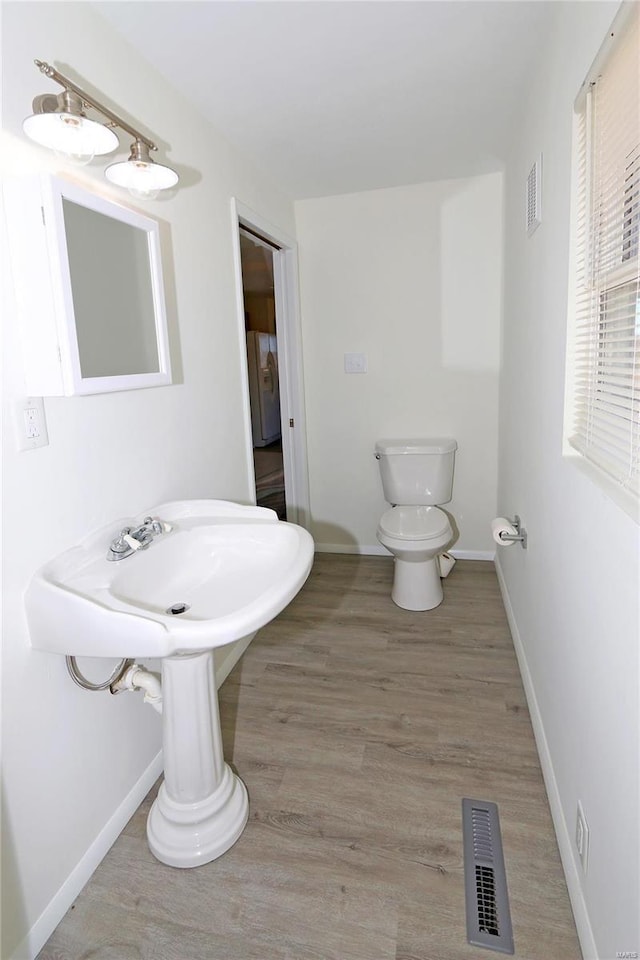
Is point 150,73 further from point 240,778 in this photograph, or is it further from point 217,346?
point 240,778

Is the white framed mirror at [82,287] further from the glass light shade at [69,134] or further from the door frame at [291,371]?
the door frame at [291,371]

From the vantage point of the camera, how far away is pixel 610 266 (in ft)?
3.90

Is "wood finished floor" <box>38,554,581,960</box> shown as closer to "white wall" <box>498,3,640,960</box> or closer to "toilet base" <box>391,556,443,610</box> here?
"white wall" <box>498,3,640,960</box>

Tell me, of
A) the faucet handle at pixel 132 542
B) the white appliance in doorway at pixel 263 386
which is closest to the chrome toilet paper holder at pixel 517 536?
the faucet handle at pixel 132 542

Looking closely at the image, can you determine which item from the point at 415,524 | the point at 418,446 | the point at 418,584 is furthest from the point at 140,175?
the point at 418,584

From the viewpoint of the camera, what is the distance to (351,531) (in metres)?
3.66

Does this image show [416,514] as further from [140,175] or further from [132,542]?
[140,175]

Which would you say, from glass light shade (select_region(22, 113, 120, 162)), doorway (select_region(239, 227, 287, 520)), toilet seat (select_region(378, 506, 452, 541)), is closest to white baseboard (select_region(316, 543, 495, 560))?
toilet seat (select_region(378, 506, 452, 541))

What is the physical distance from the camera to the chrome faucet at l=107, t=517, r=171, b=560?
1467 millimetres

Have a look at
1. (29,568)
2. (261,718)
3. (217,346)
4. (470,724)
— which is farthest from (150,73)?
(470,724)

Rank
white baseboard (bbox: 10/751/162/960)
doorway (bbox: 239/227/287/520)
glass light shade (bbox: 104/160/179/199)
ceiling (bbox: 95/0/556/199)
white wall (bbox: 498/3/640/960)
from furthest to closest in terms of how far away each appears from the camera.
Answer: doorway (bbox: 239/227/287/520), ceiling (bbox: 95/0/556/199), glass light shade (bbox: 104/160/179/199), white baseboard (bbox: 10/751/162/960), white wall (bbox: 498/3/640/960)

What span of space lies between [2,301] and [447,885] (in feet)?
5.84

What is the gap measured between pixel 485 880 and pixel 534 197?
2135 mm

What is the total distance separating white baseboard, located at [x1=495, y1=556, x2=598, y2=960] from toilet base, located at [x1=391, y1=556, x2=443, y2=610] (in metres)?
0.60
